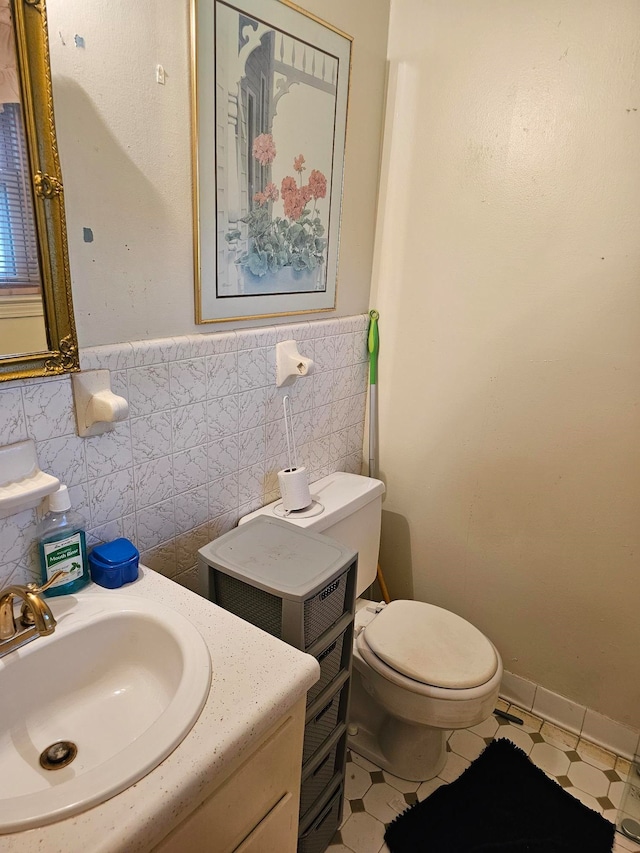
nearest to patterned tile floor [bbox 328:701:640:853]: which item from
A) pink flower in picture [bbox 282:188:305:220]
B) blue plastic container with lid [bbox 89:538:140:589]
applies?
blue plastic container with lid [bbox 89:538:140:589]

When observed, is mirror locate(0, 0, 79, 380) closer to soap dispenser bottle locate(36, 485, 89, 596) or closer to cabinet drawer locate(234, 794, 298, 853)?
soap dispenser bottle locate(36, 485, 89, 596)

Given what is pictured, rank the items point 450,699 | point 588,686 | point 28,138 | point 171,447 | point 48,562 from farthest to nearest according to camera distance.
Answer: point 588,686
point 450,699
point 171,447
point 48,562
point 28,138

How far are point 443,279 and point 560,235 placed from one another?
33cm

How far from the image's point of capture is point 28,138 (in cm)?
82

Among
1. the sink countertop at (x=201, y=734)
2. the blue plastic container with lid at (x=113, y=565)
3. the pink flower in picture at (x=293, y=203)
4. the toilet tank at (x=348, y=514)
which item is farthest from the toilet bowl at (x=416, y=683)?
the pink flower in picture at (x=293, y=203)

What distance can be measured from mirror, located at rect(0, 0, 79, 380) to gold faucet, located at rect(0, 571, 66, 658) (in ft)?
1.10

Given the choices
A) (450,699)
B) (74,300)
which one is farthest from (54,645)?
(450,699)

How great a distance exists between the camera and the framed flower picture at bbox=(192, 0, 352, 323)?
3.60 ft

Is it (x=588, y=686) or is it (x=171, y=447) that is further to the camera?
(x=588, y=686)

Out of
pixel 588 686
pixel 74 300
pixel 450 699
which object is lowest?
pixel 588 686

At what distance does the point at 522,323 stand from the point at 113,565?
1.19 meters

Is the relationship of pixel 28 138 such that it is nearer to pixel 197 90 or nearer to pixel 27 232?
pixel 27 232

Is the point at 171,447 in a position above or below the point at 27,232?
below

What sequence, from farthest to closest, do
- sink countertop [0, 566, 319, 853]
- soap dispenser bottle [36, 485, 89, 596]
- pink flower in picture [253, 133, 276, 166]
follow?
pink flower in picture [253, 133, 276, 166] → soap dispenser bottle [36, 485, 89, 596] → sink countertop [0, 566, 319, 853]
